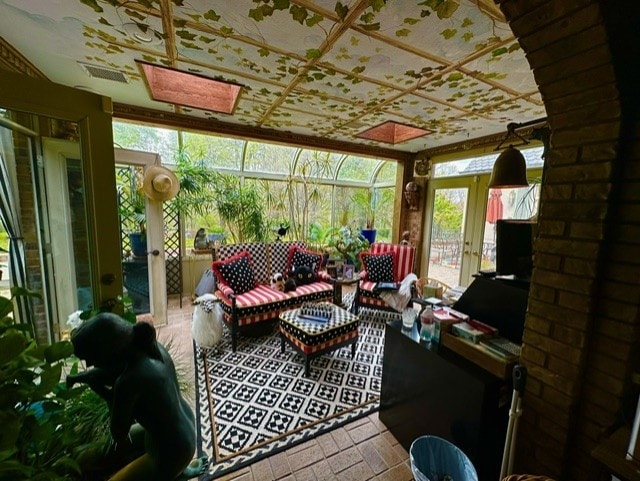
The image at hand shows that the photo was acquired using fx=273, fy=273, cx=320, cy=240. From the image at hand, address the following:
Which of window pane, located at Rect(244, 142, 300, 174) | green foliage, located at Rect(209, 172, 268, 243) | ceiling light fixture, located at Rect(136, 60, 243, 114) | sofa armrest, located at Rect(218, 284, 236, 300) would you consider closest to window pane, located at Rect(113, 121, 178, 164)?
green foliage, located at Rect(209, 172, 268, 243)

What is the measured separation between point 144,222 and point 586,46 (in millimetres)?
Result: 3757

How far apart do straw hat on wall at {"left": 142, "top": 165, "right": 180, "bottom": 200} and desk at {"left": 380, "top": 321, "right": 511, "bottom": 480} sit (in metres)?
2.69

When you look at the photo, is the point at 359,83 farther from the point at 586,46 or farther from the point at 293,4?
the point at 586,46

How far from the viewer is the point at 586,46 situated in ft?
2.97

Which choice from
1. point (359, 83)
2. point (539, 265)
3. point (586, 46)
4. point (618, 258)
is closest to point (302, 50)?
point (359, 83)

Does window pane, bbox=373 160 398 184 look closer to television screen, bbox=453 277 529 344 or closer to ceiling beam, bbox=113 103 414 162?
ceiling beam, bbox=113 103 414 162

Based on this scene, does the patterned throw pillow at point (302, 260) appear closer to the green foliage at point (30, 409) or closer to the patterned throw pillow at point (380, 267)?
the patterned throw pillow at point (380, 267)

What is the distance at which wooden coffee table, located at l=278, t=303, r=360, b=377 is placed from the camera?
2318mm

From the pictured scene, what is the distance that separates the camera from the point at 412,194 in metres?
4.70

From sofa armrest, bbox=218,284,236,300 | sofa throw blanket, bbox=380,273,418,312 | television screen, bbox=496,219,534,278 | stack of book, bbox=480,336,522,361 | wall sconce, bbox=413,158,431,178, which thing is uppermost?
wall sconce, bbox=413,158,431,178

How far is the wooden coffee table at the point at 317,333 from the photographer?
2318 mm

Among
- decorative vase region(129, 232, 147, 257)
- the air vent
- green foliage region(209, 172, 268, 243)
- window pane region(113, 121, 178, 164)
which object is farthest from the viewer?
green foliage region(209, 172, 268, 243)

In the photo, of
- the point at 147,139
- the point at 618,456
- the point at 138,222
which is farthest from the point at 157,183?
the point at 618,456

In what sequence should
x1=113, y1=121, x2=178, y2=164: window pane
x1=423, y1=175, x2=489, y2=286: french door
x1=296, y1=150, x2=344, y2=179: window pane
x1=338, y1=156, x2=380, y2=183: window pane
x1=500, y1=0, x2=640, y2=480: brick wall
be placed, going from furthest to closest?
x1=338, y1=156, x2=380, y2=183: window pane
x1=296, y1=150, x2=344, y2=179: window pane
x1=423, y1=175, x2=489, y2=286: french door
x1=113, y1=121, x2=178, y2=164: window pane
x1=500, y1=0, x2=640, y2=480: brick wall
